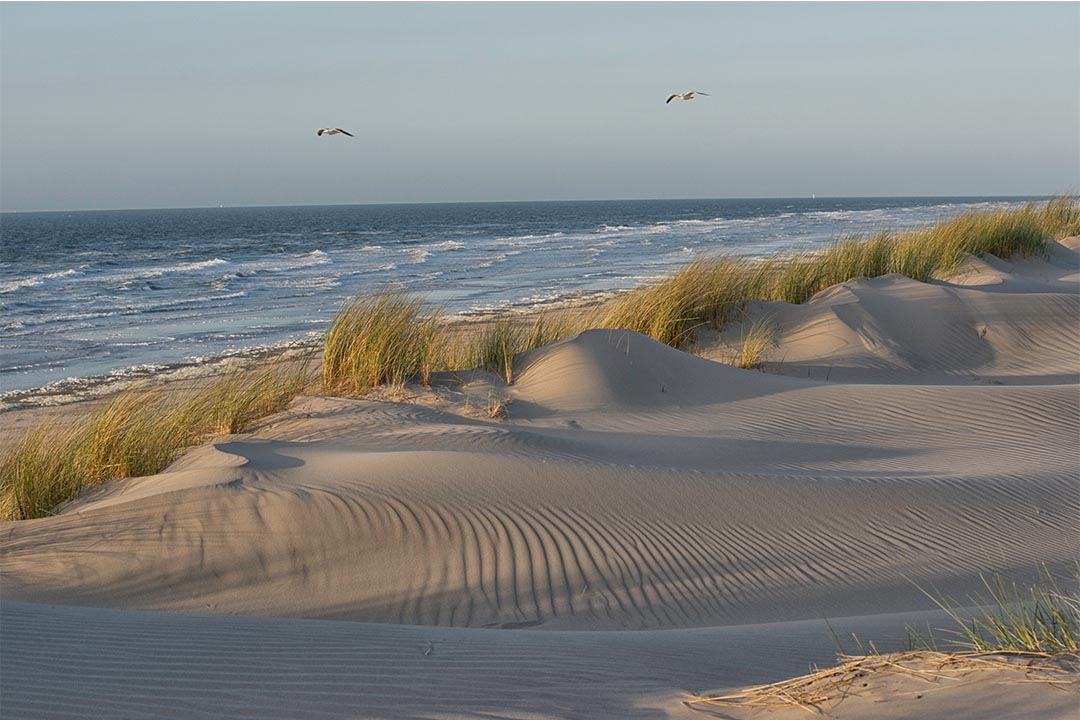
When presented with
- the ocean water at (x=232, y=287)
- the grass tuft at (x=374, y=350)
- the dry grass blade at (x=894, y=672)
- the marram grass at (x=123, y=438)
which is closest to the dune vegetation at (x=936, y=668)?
the dry grass blade at (x=894, y=672)

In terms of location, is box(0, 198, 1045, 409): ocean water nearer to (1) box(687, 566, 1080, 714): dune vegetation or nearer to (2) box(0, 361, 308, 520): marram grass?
(2) box(0, 361, 308, 520): marram grass

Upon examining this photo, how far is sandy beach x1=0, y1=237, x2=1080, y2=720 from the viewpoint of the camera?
107 inches

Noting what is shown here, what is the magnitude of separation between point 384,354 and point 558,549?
150 inches

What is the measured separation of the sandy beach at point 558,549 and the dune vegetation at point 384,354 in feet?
1.01

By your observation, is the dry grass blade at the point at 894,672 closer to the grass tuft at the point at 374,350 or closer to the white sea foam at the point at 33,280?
the grass tuft at the point at 374,350

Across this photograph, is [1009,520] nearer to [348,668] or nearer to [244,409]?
[348,668]

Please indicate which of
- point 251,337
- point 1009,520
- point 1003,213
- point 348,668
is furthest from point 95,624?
point 1003,213

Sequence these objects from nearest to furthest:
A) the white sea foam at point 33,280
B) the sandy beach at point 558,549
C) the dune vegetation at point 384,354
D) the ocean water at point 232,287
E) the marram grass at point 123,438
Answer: the sandy beach at point 558,549 → the marram grass at point 123,438 → the dune vegetation at point 384,354 → the ocean water at point 232,287 → the white sea foam at point 33,280

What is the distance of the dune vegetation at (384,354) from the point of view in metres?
6.05

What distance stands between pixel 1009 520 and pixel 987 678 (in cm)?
351

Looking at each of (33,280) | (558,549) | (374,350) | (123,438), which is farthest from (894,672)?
(33,280)

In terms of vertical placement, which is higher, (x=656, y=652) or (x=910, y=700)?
(x=910, y=700)

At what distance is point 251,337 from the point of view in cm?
1399

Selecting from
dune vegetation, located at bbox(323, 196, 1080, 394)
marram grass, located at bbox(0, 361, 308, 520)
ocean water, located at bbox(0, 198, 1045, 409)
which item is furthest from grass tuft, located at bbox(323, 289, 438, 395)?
ocean water, located at bbox(0, 198, 1045, 409)
